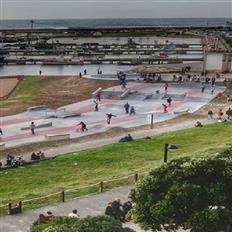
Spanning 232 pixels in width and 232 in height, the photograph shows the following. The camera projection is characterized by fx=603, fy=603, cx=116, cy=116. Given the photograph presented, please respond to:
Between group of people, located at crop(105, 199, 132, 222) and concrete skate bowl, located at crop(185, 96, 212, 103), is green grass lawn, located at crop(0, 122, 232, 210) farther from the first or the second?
concrete skate bowl, located at crop(185, 96, 212, 103)

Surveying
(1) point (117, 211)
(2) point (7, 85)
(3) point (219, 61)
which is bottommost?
(2) point (7, 85)

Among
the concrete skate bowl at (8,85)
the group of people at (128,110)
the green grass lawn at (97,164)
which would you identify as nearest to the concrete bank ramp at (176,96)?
the group of people at (128,110)

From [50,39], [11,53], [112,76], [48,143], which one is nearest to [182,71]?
[112,76]

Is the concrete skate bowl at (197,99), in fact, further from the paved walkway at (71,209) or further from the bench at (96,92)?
the paved walkway at (71,209)

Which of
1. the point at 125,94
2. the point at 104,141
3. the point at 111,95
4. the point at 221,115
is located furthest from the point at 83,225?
the point at 111,95

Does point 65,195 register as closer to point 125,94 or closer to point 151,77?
point 125,94

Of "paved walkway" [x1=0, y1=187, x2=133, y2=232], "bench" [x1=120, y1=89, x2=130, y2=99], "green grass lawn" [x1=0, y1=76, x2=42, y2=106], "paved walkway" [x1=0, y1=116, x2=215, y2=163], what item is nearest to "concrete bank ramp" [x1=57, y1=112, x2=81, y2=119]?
"green grass lawn" [x1=0, y1=76, x2=42, y2=106]
